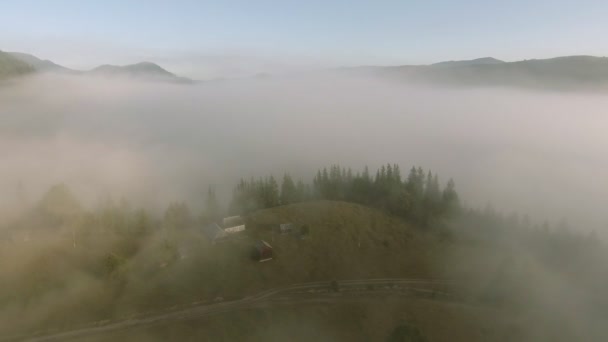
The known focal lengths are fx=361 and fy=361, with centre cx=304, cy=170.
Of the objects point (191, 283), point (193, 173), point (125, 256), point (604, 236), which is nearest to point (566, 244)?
point (604, 236)

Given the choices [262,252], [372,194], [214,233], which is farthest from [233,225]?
[372,194]

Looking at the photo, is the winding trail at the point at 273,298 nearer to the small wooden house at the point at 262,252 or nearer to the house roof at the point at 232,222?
the small wooden house at the point at 262,252

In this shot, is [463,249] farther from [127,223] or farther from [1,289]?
[1,289]

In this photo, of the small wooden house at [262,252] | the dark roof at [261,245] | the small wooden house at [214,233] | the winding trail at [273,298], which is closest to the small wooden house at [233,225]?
the small wooden house at [214,233]

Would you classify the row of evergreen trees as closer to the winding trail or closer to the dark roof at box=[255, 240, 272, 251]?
the winding trail

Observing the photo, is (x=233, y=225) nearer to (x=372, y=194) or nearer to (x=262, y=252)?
Result: (x=262, y=252)
